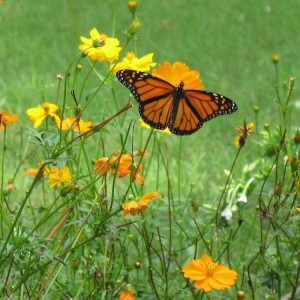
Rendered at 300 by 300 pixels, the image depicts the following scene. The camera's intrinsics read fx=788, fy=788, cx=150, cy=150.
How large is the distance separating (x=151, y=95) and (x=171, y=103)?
52mm

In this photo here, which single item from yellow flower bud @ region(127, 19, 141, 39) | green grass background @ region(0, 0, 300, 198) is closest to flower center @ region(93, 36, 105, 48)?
yellow flower bud @ region(127, 19, 141, 39)

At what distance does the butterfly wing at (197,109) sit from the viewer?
1901mm

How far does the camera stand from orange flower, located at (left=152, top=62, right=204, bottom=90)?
184 centimetres

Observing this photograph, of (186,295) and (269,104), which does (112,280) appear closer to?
(186,295)

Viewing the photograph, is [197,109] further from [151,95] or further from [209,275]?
[209,275]

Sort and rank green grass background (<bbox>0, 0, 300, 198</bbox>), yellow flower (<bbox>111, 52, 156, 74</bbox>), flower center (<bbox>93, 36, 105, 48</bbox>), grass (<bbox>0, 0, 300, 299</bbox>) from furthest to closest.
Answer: green grass background (<bbox>0, 0, 300, 198</bbox>) < grass (<bbox>0, 0, 300, 299</bbox>) < yellow flower (<bbox>111, 52, 156, 74</bbox>) < flower center (<bbox>93, 36, 105, 48</bbox>)

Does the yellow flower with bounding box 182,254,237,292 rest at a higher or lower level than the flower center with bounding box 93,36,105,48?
lower

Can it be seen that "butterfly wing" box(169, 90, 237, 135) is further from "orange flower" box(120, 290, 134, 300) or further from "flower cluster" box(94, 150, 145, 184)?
"orange flower" box(120, 290, 134, 300)

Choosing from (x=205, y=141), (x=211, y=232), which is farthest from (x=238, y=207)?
(x=205, y=141)

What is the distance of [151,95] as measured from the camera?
1.90 meters

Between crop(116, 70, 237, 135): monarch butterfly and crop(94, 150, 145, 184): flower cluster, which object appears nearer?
crop(94, 150, 145, 184): flower cluster

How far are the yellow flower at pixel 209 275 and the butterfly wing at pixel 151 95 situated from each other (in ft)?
1.10

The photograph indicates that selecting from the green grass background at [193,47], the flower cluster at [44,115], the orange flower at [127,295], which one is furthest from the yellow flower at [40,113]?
the green grass background at [193,47]

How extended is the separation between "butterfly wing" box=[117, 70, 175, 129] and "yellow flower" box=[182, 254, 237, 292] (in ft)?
1.10
